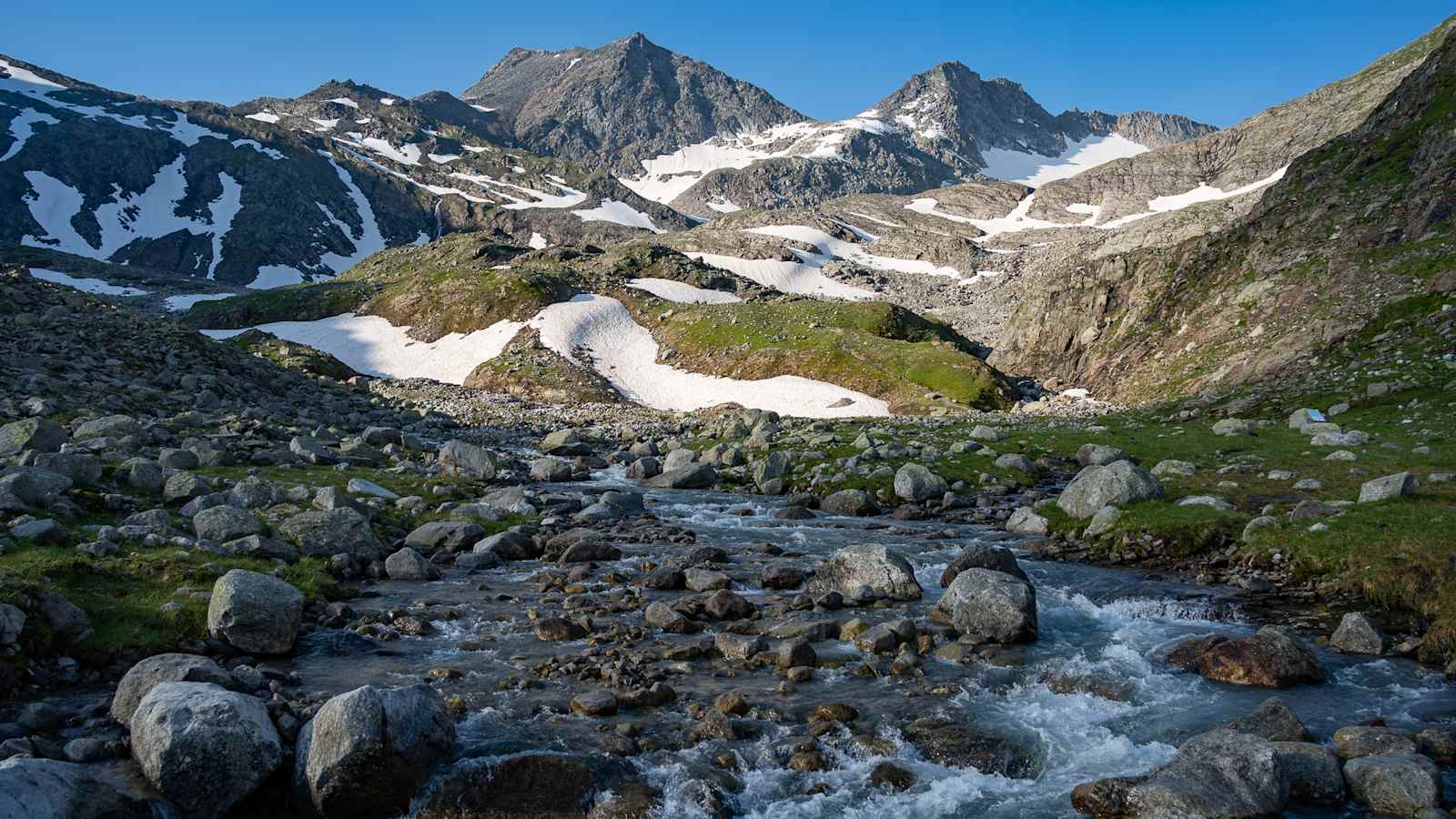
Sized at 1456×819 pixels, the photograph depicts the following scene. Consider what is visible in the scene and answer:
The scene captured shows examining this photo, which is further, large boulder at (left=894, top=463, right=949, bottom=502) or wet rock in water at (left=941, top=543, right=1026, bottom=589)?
large boulder at (left=894, top=463, right=949, bottom=502)

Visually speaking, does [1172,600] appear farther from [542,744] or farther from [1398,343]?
[1398,343]

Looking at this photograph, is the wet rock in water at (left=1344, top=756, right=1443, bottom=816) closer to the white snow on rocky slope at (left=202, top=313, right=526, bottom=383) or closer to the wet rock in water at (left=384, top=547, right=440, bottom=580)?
the wet rock in water at (left=384, top=547, right=440, bottom=580)

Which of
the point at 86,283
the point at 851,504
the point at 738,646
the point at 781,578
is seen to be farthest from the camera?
the point at 86,283

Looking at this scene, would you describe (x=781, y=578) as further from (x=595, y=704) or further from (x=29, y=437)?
(x=29, y=437)

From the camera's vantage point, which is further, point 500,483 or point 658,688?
point 500,483

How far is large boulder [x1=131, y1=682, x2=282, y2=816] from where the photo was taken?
9.65m

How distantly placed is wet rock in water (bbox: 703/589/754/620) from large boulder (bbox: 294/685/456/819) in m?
7.94

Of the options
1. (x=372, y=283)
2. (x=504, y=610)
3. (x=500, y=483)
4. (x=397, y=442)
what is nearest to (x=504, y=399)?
(x=397, y=442)

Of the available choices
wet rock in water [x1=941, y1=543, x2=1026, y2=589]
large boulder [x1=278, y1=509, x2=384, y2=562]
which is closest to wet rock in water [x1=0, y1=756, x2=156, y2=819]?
large boulder [x1=278, y1=509, x2=384, y2=562]

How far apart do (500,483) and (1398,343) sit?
46.7m

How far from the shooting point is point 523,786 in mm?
10695

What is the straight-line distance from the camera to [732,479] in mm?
39000

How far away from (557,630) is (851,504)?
1687 cm

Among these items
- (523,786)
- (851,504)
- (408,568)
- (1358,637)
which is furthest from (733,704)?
(851,504)
